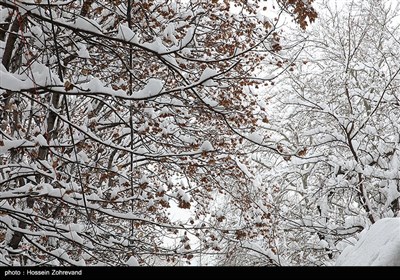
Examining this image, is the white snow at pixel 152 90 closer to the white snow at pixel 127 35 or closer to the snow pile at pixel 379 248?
the white snow at pixel 127 35

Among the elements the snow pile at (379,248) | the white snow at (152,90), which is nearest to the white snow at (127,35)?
the white snow at (152,90)

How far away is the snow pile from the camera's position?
1737 millimetres

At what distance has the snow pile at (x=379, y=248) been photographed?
174cm

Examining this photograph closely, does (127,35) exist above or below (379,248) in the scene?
above

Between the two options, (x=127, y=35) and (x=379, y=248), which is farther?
(x=127, y=35)

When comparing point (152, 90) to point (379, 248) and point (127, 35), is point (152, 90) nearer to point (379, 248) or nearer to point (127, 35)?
point (127, 35)

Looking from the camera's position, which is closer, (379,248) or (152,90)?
(379,248)

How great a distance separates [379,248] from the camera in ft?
6.33

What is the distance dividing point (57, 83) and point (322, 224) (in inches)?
211

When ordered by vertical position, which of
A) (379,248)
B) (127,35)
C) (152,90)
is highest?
(127,35)

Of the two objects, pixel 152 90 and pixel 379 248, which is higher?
pixel 152 90

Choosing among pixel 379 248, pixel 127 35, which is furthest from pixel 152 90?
pixel 379 248

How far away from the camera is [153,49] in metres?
2.90
